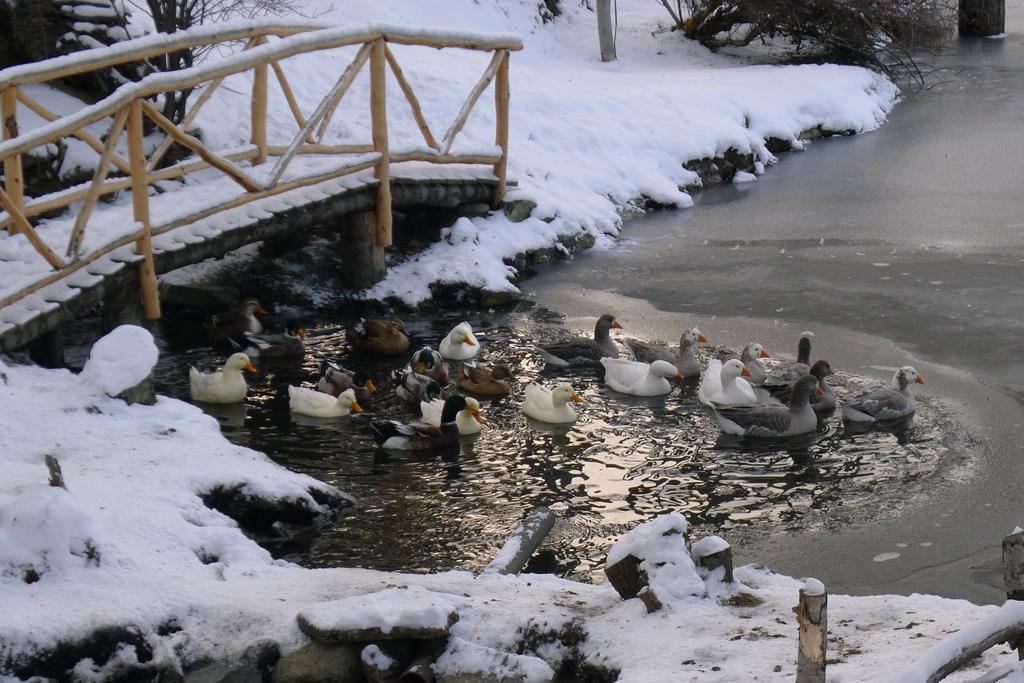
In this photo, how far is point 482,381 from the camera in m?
10.4

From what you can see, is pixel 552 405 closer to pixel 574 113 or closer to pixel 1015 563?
pixel 1015 563

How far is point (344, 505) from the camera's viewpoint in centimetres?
802

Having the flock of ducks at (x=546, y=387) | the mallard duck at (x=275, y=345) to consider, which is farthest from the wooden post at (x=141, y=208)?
the mallard duck at (x=275, y=345)

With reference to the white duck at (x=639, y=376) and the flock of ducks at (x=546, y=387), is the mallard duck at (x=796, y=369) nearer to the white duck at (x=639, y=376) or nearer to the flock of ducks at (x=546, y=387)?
the flock of ducks at (x=546, y=387)

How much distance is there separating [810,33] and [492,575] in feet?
69.8

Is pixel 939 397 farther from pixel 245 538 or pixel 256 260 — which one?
pixel 256 260

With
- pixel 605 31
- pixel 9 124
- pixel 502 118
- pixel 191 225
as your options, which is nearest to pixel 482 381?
pixel 191 225

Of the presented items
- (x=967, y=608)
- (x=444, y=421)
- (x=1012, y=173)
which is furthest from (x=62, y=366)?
(x=1012, y=173)

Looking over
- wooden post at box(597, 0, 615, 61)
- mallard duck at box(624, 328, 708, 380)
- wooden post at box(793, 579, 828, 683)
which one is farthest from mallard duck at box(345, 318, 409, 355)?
wooden post at box(597, 0, 615, 61)

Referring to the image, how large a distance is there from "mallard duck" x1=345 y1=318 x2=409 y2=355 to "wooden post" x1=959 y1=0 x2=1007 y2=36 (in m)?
25.6

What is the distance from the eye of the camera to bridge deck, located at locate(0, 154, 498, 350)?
9.25m

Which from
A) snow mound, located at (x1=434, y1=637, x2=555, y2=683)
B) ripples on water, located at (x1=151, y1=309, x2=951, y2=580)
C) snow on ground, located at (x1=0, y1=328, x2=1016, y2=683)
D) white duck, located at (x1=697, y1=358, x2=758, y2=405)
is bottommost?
ripples on water, located at (x1=151, y1=309, x2=951, y2=580)

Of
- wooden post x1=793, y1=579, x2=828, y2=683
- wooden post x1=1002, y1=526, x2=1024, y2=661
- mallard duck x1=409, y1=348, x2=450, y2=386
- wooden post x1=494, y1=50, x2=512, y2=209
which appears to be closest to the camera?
wooden post x1=793, y1=579, x2=828, y2=683

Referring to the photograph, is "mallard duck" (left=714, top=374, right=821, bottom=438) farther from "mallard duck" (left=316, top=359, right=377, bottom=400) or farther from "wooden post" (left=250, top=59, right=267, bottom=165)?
"wooden post" (left=250, top=59, right=267, bottom=165)
